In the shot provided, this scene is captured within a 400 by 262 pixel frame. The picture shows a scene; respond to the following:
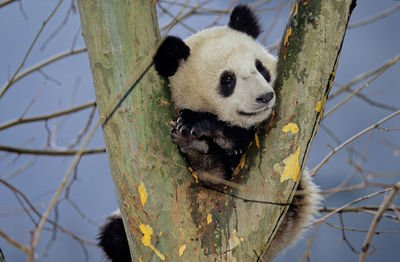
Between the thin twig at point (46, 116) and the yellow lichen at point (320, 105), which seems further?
the thin twig at point (46, 116)

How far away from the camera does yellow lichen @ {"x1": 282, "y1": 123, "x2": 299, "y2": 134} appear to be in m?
1.23

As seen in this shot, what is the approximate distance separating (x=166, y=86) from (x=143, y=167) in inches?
12.0

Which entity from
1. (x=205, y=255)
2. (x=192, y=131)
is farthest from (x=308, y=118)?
(x=205, y=255)

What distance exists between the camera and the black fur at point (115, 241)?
6.34 ft

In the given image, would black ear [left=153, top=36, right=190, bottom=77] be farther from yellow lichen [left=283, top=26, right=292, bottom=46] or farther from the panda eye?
yellow lichen [left=283, top=26, right=292, bottom=46]

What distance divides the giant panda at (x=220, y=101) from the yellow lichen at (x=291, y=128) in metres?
0.20

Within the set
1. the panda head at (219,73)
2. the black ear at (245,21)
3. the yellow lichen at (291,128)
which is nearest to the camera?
the yellow lichen at (291,128)

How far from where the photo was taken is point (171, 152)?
4.37ft

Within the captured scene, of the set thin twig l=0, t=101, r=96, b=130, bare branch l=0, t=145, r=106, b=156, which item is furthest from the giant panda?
thin twig l=0, t=101, r=96, b=130

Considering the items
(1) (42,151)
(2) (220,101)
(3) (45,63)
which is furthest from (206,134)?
(3) (45,63)

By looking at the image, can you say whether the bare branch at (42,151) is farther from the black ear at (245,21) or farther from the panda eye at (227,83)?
the black ear at (245,21)

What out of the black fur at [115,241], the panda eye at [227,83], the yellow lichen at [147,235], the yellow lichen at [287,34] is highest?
the yellow lichen at [287,34]

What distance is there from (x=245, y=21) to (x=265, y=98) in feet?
2.08

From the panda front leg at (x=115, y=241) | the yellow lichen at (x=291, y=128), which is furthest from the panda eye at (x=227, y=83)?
the panda front leg at (x=115, y=241)
